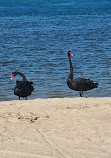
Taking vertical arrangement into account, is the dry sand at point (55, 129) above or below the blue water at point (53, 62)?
below

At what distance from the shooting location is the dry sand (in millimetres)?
7215

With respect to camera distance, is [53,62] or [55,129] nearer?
[55,129]

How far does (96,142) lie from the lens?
7.68m

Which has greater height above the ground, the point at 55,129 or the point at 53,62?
the point at 53,62

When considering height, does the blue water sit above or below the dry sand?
above

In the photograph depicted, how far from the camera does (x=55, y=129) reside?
8.39 metres

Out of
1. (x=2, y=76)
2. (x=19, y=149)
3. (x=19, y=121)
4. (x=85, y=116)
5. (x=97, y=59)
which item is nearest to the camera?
(x=19, y=149)

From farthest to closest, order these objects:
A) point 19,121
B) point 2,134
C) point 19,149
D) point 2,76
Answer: point 2,76 < point 19,121 < point 2,134 < point 19,149

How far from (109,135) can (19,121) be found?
69.7 inches

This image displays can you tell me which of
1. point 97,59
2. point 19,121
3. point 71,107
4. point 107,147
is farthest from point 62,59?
point 107,147

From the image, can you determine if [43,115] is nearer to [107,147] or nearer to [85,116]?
[85,116]

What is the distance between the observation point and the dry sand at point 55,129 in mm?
7215

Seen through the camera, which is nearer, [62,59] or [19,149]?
[19,149]

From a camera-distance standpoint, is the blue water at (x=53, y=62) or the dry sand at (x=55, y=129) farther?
the blue water at (x=53, y=62)
